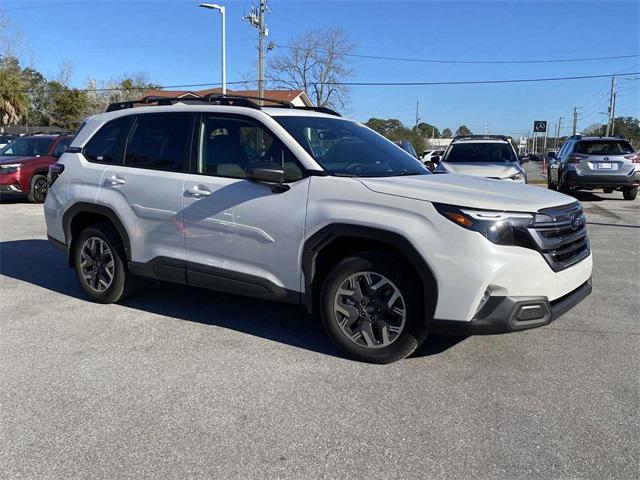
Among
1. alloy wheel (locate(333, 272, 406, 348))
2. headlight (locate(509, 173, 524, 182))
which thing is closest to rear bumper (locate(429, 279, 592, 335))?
alloy wheel (locate(333, 272, 406, 348))

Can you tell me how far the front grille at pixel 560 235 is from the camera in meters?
3.63

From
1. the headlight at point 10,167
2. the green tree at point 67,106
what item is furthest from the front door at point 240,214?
the green tree at point 67,106

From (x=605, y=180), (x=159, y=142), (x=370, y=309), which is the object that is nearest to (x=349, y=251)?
(x=370, y=309)

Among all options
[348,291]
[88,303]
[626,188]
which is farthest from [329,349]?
[626,188]

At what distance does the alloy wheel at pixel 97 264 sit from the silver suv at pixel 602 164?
12.6 m

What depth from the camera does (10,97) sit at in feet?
162

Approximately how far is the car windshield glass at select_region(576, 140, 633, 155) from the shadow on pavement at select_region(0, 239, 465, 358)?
1203 centimetres

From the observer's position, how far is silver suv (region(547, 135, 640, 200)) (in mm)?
14305

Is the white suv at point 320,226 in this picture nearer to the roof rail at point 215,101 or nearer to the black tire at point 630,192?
the roof rail at point 215,101

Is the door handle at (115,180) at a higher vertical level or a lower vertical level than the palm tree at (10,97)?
lower

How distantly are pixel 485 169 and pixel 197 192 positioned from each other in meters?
→ 7.73

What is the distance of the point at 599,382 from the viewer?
3.73 meters

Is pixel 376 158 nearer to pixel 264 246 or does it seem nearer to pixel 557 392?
pixel 264 246

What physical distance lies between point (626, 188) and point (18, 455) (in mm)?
15642
